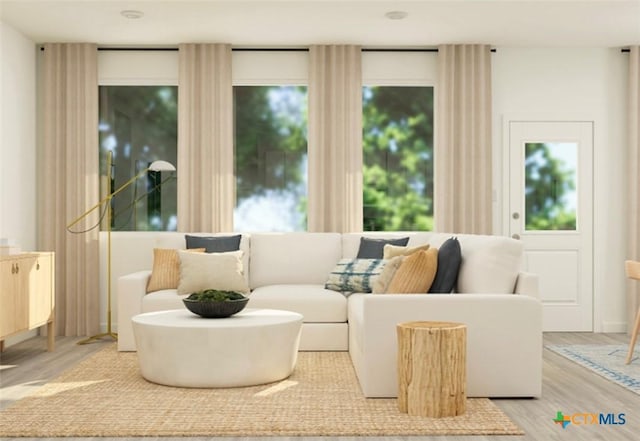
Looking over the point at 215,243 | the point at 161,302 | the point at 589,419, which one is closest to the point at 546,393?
the point at 589,419

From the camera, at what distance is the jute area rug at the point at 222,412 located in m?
3.37

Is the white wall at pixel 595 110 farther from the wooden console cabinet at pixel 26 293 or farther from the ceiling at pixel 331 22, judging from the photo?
the wooden console cabinet at pixel 26 293

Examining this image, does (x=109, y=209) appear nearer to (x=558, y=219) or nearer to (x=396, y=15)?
(x=396, y=15)

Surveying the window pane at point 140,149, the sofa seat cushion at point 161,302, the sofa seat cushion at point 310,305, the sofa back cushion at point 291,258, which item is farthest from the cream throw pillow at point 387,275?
the window pane at point 140,149

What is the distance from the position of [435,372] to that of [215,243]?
2862 mm

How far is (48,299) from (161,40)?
242 centimetres

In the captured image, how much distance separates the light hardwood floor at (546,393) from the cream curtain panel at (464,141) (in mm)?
1323

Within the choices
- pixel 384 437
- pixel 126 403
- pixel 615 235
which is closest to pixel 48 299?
pixel 126 403

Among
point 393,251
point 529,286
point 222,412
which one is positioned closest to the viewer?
point 222,412

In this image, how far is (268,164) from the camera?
6.75 meters

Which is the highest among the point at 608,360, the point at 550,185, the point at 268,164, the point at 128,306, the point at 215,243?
the point at 268,164

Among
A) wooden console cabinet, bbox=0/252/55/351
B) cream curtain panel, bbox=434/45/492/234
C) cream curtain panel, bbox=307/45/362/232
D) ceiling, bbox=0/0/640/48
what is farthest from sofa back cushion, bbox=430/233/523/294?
wooden console cabinet, bbox=0/252/55/351

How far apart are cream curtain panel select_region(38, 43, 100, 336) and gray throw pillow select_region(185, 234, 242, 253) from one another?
1.10 m

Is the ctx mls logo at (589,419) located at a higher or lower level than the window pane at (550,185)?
lower
